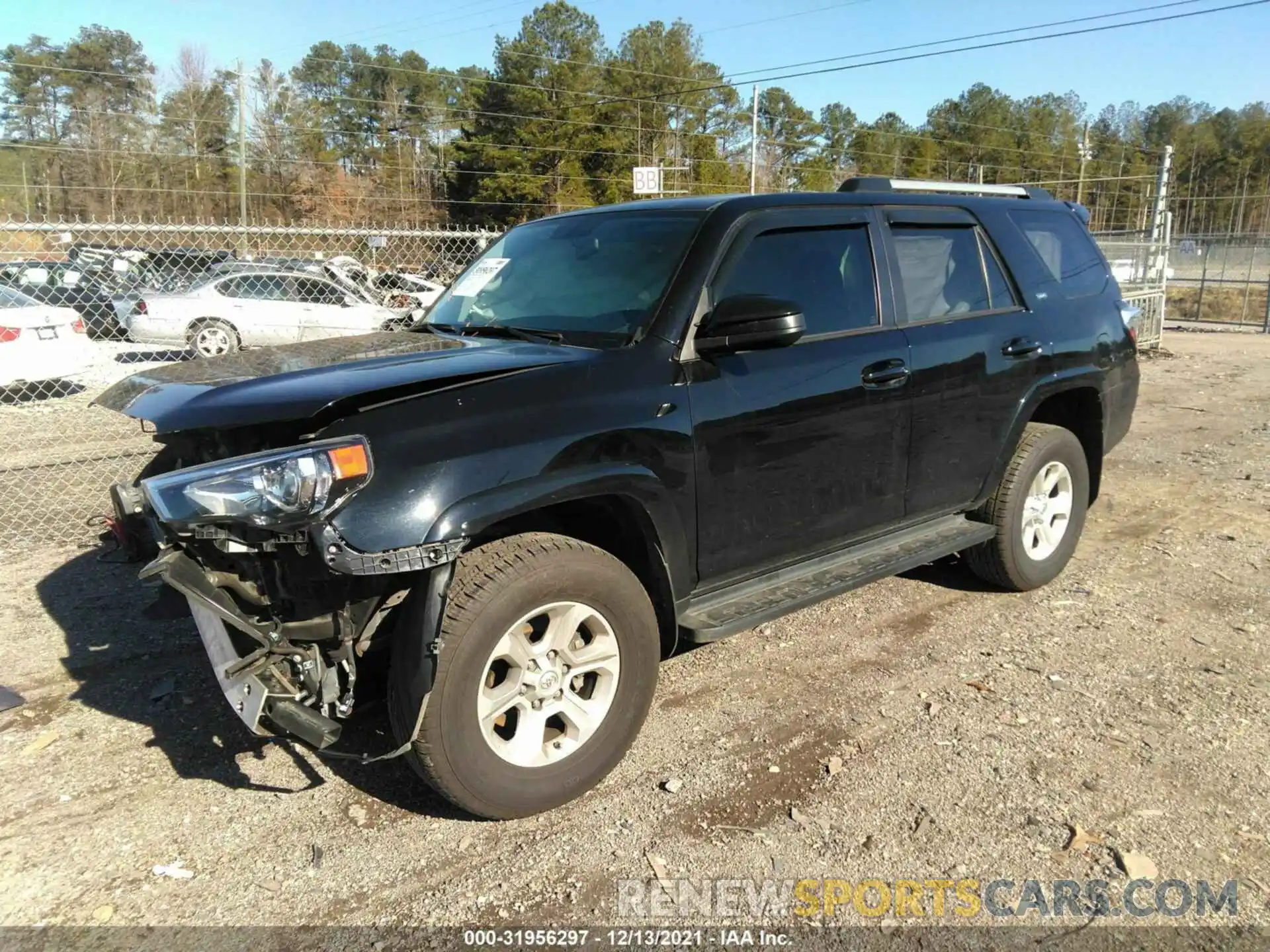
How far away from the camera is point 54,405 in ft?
36.1

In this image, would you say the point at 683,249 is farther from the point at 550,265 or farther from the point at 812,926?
the point at 812,926

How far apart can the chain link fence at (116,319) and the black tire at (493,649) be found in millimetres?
2006

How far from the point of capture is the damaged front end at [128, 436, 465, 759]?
2.51 meters

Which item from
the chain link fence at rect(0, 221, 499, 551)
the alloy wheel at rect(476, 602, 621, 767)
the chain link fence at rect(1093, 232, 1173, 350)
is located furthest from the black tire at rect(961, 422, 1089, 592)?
the chain link fence at rect(1093, 232, 1173, 350)

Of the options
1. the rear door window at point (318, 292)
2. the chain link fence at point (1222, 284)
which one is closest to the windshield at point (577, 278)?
the rear door window at point (318, 292)

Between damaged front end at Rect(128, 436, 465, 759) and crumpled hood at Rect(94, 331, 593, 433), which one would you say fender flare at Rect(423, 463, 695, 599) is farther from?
crumpled hood at Rect(94, 331, 593, 433)

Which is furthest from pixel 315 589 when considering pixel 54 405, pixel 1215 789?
pixel 54 405

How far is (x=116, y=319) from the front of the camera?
53.4 ft

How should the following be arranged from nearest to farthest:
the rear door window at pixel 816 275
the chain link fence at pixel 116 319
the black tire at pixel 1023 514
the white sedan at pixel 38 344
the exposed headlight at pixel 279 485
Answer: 1. the exposed headlight at pixel 279 485
2. the rear door window at pixel 816 275
3. the black tire at pixel 1023 514
4. the chain link fence at pixel 116 319
5. the white sedan at pixel 38 344

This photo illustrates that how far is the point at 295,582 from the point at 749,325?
1725 millimetres

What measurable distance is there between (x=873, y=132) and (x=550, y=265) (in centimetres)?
8216

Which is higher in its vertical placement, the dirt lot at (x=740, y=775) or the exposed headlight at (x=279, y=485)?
the exposed headlight at (x=279, y=485)

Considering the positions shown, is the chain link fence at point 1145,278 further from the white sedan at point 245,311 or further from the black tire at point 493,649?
the black tire at point 493,649

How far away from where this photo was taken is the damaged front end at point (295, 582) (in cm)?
251
